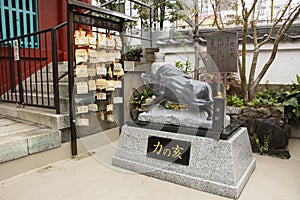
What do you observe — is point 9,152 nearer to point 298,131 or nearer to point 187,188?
point 187,188

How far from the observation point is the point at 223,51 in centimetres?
233

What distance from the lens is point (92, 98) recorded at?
3.45 meters

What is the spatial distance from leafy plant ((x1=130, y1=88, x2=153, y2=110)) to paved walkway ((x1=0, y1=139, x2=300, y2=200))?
1.55 meters

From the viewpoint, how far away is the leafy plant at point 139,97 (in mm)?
4320

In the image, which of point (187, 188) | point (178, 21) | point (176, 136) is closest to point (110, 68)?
point (176, 136)

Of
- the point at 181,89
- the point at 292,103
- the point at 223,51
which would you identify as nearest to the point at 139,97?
the point at 181,89

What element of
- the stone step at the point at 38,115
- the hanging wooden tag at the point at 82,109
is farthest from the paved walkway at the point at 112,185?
the hanging wooden tag at the point at 82,109

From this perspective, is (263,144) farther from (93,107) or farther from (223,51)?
(93,107)

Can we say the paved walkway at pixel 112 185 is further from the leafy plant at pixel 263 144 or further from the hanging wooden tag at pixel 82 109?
the hanging wooden tag at pixel 82 109

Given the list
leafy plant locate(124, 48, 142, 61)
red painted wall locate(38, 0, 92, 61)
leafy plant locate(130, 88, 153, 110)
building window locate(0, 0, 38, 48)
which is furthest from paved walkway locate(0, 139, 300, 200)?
red painted wall locate(38, 0, 92, 61)

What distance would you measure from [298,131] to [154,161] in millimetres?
2779

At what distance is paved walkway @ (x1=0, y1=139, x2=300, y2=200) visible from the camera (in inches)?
87.0

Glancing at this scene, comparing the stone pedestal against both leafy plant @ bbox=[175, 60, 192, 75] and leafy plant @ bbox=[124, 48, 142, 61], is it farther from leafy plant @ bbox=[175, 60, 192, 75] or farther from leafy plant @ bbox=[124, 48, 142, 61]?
leafy plant @ bbox=[124, 48, 142, 61]

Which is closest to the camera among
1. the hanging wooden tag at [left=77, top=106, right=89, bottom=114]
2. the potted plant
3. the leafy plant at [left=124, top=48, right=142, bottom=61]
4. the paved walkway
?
the paved walkway
